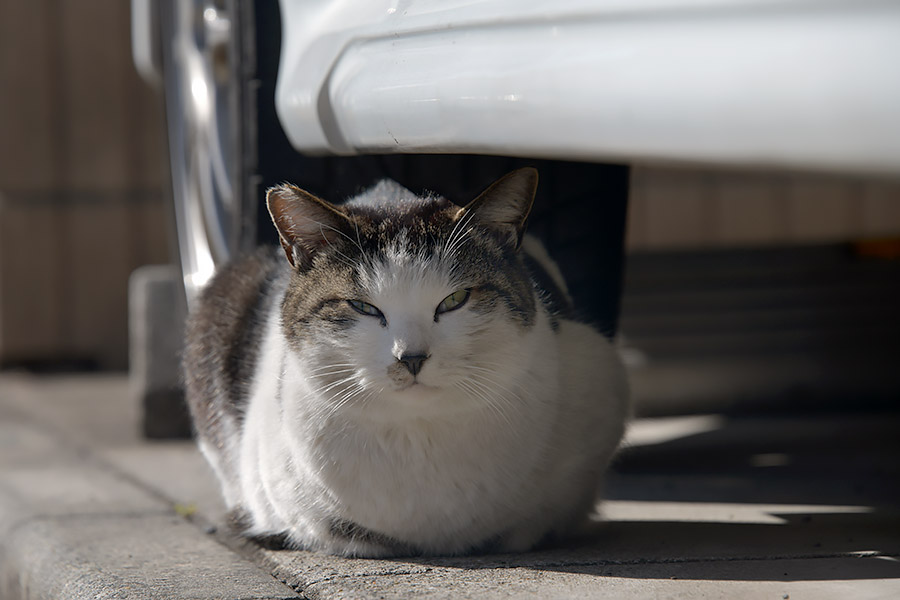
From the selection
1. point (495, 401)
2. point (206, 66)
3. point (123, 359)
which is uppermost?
point (206, 66)

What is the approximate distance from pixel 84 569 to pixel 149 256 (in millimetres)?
3173

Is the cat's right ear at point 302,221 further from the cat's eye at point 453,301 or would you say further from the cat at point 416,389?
the cat's eye at point 453,301

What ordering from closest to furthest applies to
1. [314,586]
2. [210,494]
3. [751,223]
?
[314,586] → [210,494] → [751,223]

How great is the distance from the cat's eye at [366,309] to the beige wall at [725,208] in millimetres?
2516

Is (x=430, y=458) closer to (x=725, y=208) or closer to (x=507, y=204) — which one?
(x=507, y=204)

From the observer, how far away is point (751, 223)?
415 centimetres

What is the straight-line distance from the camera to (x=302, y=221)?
1.70 meters

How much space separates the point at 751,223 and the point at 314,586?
2.97 m

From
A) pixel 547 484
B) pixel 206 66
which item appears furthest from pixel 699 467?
pixel 206 66

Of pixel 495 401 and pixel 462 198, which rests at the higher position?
pixel 462 198

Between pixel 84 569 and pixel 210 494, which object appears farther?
pixel 210 494

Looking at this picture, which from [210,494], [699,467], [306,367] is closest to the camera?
[306,367]

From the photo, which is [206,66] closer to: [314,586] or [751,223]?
[314,586]

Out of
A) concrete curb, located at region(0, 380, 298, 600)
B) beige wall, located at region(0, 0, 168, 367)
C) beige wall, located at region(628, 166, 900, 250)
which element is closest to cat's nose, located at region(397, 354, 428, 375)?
concrete curb, located at region(0, 380, 298, 600)
